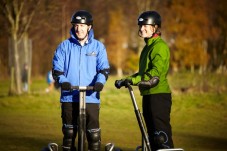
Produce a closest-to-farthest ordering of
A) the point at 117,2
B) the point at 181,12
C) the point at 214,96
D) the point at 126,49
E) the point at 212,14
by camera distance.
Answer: the point at 214,96 → the point at 181,12 → the point at 212,14 → the point at 126,49 → the point at 117,2

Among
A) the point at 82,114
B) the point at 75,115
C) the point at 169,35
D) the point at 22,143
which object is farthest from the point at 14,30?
the point at 169,35

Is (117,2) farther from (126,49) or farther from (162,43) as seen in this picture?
(162,43)

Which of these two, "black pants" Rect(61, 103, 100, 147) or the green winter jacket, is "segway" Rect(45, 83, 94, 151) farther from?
the green winter jacket

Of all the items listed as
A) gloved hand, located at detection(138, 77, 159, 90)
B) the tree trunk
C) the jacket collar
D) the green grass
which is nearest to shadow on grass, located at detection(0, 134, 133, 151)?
the green grass

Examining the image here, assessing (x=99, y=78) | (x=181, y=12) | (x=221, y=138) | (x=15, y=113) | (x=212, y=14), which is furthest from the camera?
(x=212, y=14)

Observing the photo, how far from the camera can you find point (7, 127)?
13.0m

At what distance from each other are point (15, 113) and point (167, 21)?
44.8 metres

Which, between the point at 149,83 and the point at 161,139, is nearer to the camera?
the point at 149,83

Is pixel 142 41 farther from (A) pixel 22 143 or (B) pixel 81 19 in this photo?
(B) pixel 81 19

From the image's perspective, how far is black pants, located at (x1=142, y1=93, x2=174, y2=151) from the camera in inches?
276

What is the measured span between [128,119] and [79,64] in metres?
8.11

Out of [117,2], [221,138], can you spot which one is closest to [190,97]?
[221,138]

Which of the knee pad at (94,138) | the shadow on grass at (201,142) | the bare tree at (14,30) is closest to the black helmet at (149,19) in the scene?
the knee pad at (94,138)

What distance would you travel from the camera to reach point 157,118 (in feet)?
23.1
